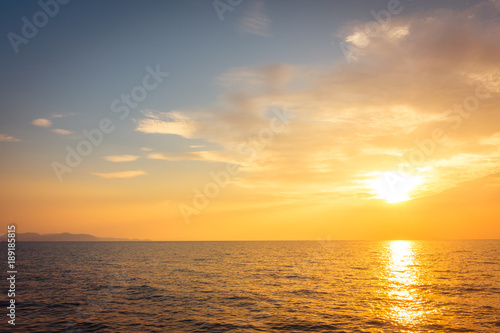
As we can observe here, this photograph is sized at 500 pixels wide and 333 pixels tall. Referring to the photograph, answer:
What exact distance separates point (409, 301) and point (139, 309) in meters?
35.1

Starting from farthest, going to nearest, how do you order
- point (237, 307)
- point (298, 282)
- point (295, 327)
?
point (298, 282)
point (237, 307)
point (295, 327)

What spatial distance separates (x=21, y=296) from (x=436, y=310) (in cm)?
5493

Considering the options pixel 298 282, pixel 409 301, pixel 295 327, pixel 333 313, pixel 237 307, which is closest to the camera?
pixel 295 327

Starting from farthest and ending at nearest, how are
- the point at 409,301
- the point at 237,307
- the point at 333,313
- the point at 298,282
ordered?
the point at 298,282, the point at 409,301, the point at 237,307, the point at 333,313

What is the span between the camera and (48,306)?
124 feet

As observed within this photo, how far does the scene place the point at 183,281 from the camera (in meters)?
57.7

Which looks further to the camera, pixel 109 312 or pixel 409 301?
pixel 409 301

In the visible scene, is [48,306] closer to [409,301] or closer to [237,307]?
[237,307]

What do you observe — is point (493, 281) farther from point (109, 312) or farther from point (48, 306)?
point (48, 306)

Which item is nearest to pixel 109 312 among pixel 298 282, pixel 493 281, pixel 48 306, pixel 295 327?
pixel 48 306

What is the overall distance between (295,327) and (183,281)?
33098 millimetres

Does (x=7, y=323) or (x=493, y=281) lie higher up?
(x=7, y=323)

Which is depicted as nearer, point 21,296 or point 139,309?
point 139,309

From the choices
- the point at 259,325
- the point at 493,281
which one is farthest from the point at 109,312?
the point at 493,281
